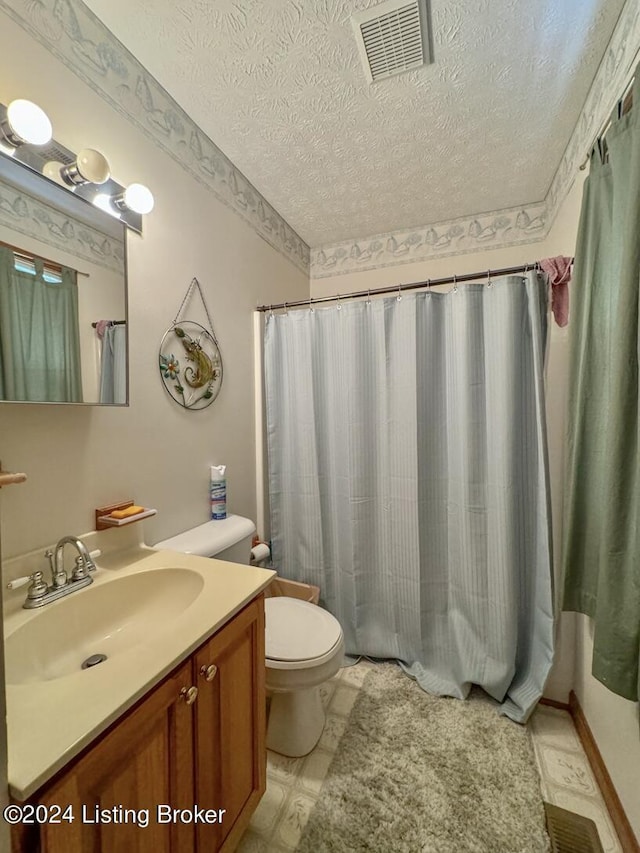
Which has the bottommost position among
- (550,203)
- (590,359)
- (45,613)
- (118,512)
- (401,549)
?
(401,549)

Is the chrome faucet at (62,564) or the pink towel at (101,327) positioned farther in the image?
the pink towel at (101,327)

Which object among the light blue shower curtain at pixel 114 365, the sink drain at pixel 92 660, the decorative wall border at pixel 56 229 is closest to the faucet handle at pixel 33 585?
the sink drain at pixel 92 660

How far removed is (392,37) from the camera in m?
1.08

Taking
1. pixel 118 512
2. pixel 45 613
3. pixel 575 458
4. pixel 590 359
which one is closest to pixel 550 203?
pixel 590 359

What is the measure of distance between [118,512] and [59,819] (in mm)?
707

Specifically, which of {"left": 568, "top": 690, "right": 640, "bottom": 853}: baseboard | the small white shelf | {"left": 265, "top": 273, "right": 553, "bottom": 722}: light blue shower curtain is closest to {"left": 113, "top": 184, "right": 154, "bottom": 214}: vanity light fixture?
{"left": 265, "top": 273, "right": 553, "bottom": 722}: light blue shower curtain

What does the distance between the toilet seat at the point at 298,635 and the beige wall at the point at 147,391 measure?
0.52 meters

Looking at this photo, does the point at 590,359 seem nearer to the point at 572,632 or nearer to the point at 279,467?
the point at 572,632

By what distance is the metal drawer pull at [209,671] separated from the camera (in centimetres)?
Result: 75

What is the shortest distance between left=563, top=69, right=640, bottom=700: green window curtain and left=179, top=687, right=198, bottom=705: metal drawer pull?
105 cm

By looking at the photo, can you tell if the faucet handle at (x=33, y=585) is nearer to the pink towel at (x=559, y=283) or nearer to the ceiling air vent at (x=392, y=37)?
the ceiling air vent at (x=392, y=37)

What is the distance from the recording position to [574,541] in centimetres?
117

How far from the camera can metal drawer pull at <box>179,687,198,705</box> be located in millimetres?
700

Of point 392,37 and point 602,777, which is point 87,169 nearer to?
point 392,37
